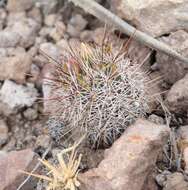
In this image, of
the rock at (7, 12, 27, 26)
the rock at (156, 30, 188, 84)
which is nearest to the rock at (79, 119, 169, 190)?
the rock at (156, 30, 188, 84)

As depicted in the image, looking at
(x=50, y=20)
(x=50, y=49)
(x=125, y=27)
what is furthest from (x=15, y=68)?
(x=125, y=27)

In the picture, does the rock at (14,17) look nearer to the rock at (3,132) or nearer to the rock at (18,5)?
the rock at (18,5)

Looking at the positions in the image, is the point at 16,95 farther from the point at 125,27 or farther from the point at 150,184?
the point at 150,184

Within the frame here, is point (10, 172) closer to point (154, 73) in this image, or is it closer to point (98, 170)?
point (98, 170)

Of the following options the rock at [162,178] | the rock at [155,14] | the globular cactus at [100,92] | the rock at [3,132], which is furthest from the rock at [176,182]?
the rock at [3,132]

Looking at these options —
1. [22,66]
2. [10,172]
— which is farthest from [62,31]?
[10,172]
